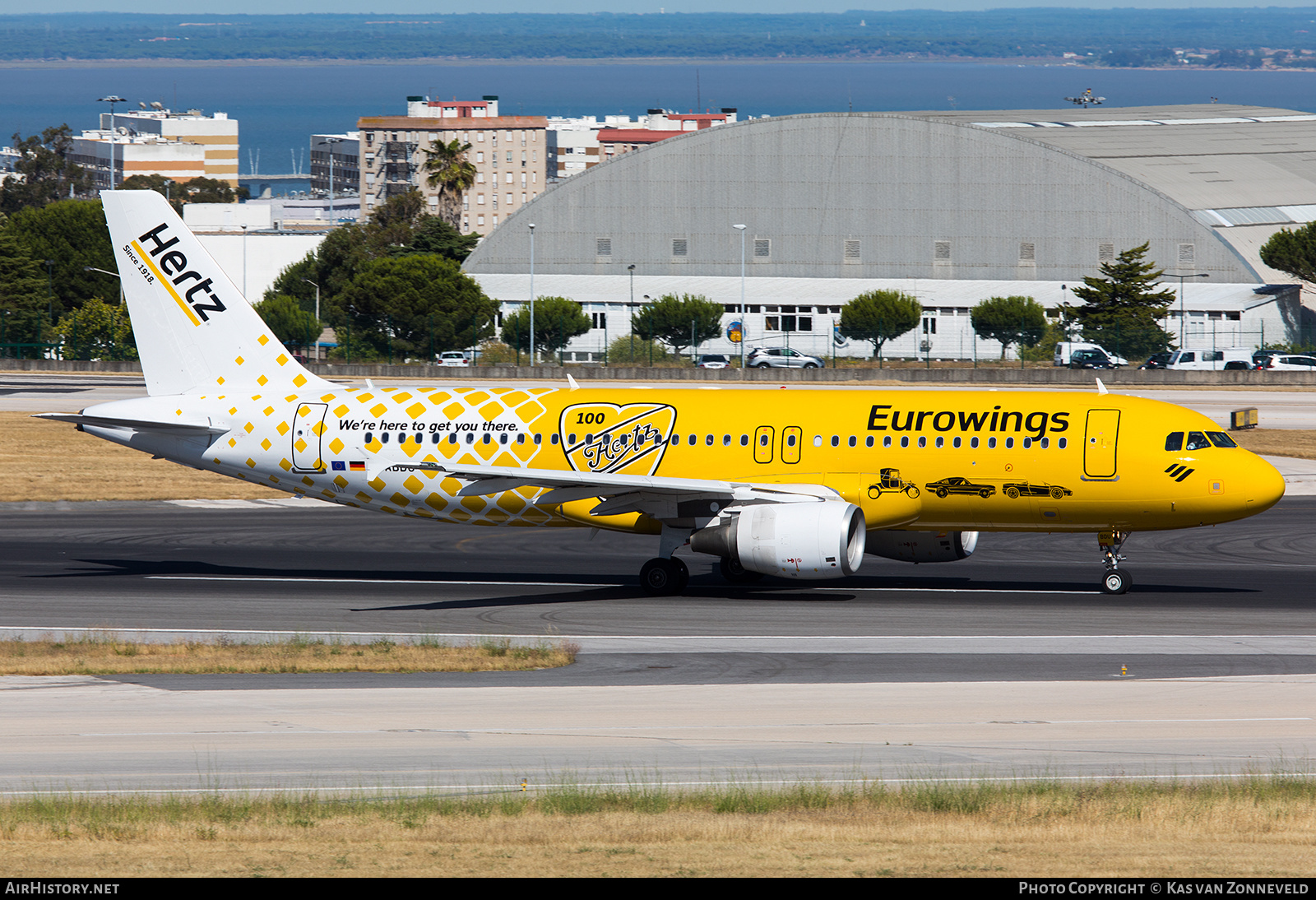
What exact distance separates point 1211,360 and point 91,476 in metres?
75.6

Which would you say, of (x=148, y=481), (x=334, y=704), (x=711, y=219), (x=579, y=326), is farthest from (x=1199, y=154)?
(x=334, y=704)

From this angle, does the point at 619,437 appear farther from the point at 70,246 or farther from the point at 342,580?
the point at 70,246

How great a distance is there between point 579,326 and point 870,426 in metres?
81.0

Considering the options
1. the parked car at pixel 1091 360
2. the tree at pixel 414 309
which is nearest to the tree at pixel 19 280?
the tree at pixel 414 309

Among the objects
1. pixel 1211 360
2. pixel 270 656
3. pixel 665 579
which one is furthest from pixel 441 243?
pixel 270 656

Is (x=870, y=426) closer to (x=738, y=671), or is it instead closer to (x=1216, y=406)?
(x=738, y=671)

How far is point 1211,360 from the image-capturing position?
101 m

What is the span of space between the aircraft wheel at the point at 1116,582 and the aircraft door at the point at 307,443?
17.9 metres

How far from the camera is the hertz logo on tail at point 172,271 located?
35250 mm

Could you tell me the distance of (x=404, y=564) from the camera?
1491 inches

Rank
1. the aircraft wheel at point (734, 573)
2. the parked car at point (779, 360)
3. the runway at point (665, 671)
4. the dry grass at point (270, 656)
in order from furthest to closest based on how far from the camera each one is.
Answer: the parked car at point (779, 360), the aircraft wheel at point (734, 573), the dry grass at point (270, 656), the runway at point (665, 671)

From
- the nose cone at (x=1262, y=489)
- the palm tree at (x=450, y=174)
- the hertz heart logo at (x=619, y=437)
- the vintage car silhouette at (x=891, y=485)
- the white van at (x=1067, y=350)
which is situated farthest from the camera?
the palm tree at (x=450, y=174)

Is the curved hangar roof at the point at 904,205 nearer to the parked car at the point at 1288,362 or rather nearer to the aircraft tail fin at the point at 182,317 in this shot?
the parked car at the point at 1288,362
